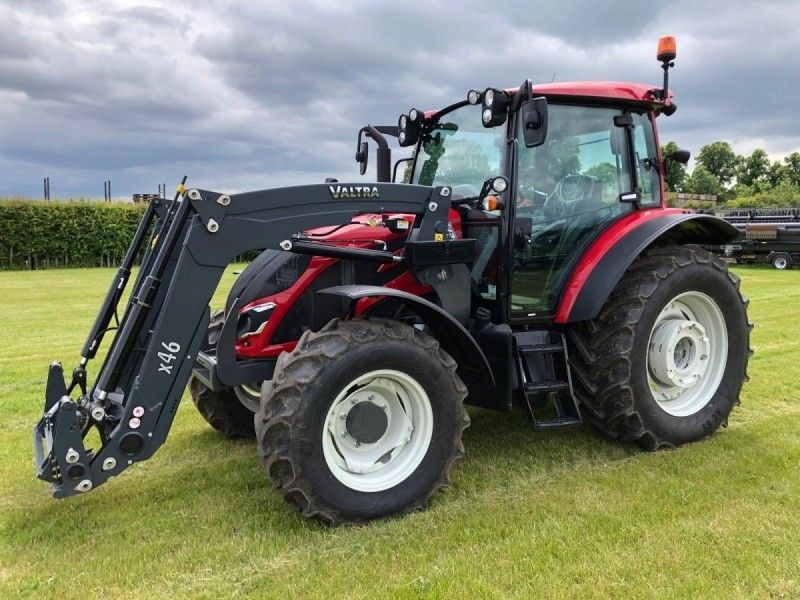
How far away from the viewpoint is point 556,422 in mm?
4230

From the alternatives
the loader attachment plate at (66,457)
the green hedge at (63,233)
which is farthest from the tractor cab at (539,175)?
the green hedge at (63,233)

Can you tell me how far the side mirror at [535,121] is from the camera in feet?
12.4

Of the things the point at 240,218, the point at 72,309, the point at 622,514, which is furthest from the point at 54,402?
the point at 72,309

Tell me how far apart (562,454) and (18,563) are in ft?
10.4

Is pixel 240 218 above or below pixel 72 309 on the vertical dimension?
above

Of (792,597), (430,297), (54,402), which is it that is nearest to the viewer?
(792,597)

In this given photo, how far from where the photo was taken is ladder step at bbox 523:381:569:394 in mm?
4223

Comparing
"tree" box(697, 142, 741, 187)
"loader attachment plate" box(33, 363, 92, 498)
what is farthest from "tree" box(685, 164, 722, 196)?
"loader attachment plate" box(33, 363, 92, 498)

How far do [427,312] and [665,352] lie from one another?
6.22 feet

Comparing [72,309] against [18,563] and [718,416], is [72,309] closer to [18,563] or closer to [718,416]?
[18,563]

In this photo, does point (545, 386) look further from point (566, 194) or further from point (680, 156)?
point (680, 156)

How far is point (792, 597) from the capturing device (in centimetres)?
284

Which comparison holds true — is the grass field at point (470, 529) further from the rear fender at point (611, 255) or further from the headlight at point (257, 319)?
the rear fender at point (611, 255)

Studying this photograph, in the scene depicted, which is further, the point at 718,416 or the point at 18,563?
the point at 718,416
